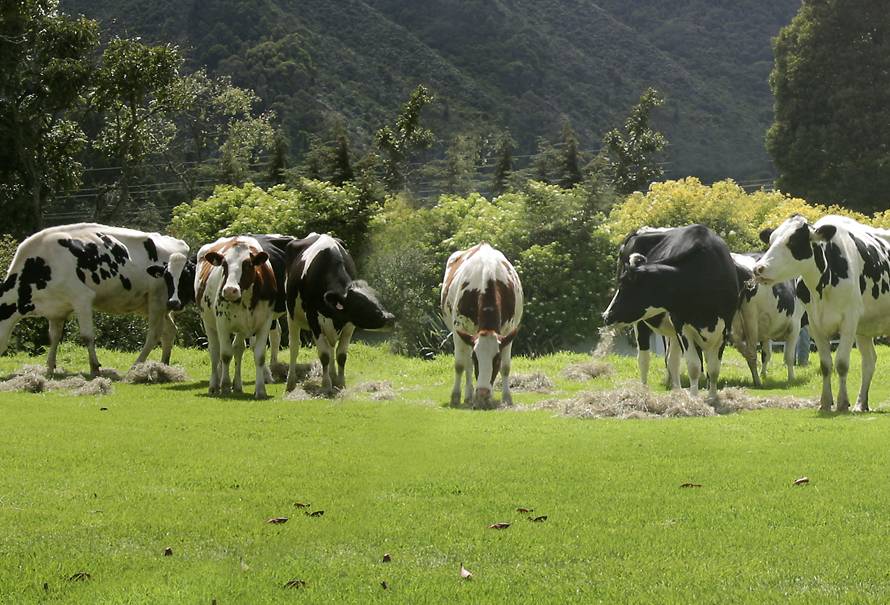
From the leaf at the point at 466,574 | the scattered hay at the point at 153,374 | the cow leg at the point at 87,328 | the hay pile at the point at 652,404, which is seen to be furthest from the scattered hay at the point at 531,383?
the leaf at the point at 466,574

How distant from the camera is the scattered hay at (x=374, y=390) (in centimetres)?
1827

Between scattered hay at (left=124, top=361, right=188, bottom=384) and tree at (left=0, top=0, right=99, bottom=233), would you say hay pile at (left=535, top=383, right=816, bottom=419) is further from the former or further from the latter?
tree at (left=0, top=0, right=99, bottom=233)

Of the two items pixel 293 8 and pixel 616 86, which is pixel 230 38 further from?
pixel 616 86

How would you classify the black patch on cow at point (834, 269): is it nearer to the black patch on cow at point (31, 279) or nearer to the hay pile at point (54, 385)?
the hay pile at point (54, 385)

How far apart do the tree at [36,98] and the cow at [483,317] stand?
76.0 ft

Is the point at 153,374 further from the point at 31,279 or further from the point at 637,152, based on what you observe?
the point at 637,152

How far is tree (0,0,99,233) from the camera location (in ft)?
120

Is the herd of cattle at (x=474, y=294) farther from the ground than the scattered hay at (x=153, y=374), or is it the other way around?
the herd of cattle at (x=474, y=294)

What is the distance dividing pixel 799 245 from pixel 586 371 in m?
7.39

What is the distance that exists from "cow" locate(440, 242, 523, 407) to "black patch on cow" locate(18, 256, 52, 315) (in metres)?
8.75

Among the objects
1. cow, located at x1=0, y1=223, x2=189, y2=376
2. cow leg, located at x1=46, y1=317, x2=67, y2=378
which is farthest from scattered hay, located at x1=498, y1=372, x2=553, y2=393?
cow leg, located at x1=46, y1=317, x2=67, y2=378

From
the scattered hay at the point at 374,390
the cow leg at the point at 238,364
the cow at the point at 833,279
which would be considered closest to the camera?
the cow at the point at 833,279

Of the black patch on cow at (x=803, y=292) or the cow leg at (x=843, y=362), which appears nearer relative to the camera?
the cow leg at (x=843, y=362)

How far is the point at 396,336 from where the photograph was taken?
2964 cm
